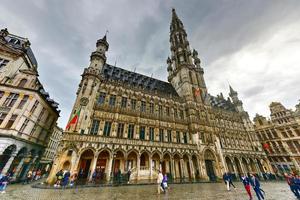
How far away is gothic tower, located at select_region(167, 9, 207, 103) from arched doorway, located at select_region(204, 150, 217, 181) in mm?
12911

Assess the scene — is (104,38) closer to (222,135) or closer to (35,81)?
(35,81)

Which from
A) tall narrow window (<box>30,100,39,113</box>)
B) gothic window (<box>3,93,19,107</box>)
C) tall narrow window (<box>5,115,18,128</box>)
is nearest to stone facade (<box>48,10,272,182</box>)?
tall narrow window (<box>30,100,39,113</box>)

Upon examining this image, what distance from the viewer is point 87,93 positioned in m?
23.7

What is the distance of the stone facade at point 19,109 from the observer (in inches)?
770

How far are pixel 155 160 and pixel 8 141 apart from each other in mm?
22312

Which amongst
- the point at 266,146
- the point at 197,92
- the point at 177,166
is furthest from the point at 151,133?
the point at 266,146

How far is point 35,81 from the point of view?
23.5m

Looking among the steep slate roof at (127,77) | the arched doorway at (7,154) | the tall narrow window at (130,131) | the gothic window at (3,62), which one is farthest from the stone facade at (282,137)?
the gothic window at (3,62)

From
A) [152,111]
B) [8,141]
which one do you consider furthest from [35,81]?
[152,111]

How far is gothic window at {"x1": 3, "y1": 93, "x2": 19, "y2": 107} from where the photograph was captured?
67.9 feet

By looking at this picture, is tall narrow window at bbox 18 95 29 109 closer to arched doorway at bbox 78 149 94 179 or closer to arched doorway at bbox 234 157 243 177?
arched doorway at bbox 78 149 94 179

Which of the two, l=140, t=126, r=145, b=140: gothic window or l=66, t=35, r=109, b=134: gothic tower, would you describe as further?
l=140, t=126, r=145, b=140: gothic window

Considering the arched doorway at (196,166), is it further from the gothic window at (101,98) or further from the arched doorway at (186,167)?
the gothic window at (101,98)

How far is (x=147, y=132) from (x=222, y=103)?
3448 cm
